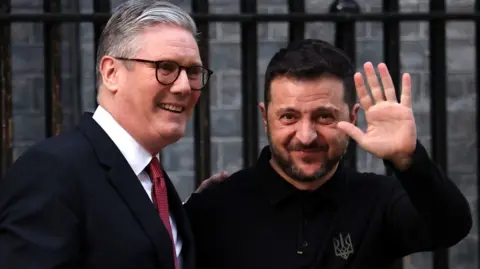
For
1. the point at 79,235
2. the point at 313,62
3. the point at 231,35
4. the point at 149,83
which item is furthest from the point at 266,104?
Result: the point at 231,35

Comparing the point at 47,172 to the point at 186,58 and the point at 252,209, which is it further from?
the point at 252,209

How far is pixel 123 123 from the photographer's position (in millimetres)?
3287

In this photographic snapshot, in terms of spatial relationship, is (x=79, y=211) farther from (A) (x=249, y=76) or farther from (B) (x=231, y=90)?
(B) (x=231, y=90)

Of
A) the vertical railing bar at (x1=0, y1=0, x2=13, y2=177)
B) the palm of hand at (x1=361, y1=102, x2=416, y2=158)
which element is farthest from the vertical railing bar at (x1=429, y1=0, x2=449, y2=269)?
the vertical railing bar at (x1=0, y1=0, x2=13, y2=177)

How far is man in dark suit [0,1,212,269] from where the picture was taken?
297 cm

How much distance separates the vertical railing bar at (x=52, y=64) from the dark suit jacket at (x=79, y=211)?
0.82 meters

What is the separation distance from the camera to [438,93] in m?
4.20

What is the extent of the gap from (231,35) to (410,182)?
2.59 m

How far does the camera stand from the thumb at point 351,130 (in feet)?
10.7

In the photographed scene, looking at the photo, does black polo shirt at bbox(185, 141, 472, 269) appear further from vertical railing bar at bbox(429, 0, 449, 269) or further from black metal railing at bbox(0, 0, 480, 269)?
vertical railing bar at bbox(429, 0, 449, 269)

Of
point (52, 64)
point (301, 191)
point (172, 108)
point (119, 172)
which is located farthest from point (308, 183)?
point (52, 64)

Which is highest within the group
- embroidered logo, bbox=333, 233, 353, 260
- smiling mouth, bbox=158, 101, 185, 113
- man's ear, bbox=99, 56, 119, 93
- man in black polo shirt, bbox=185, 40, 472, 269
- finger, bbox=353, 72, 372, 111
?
man's ear, bbox=99, 56, 119, 93

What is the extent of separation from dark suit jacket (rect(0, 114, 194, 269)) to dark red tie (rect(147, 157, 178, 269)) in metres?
0.09

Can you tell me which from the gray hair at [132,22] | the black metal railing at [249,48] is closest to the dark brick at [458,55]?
the black metal railing at [249,48]
